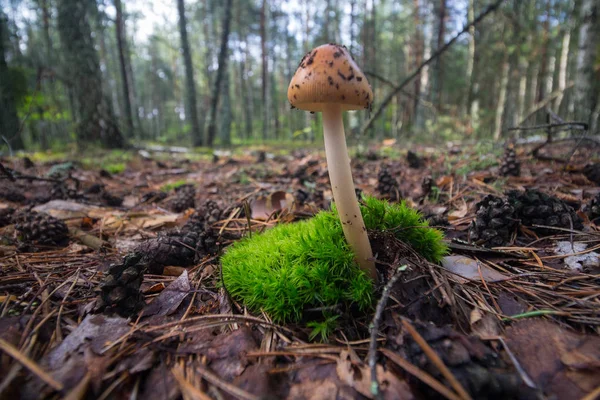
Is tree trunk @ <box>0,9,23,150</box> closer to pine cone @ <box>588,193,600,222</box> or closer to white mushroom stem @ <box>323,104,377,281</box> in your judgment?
white mushroom stem @ <box>323,104,377,281</box>

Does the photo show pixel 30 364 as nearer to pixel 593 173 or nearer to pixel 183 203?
pixel 183 203

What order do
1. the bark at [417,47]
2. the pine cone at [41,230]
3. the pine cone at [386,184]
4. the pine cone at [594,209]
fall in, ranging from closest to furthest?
the pine cone at [594,209] < the pine cone at [41,230] < the pine cone at [386,184] < the bark at [417,47]

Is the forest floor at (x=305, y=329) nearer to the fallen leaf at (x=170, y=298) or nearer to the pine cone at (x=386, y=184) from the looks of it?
the fallen leaf at (x=170, y=298)

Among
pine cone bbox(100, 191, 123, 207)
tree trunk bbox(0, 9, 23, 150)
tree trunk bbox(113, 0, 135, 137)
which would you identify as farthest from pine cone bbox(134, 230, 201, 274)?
tree trunk bbox(113, 0, 135, 137)

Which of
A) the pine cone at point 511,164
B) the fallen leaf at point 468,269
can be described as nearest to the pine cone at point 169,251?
the fallen leaf at point 468,269

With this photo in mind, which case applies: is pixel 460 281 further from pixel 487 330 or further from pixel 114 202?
pixel 114 202

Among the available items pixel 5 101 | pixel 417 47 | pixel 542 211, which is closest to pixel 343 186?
pixel 542 211

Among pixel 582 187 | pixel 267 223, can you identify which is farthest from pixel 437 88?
pixel 267 223

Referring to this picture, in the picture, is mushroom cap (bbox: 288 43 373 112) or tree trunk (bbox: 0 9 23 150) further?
tree trunk (bbox: 0 9 23 150)
